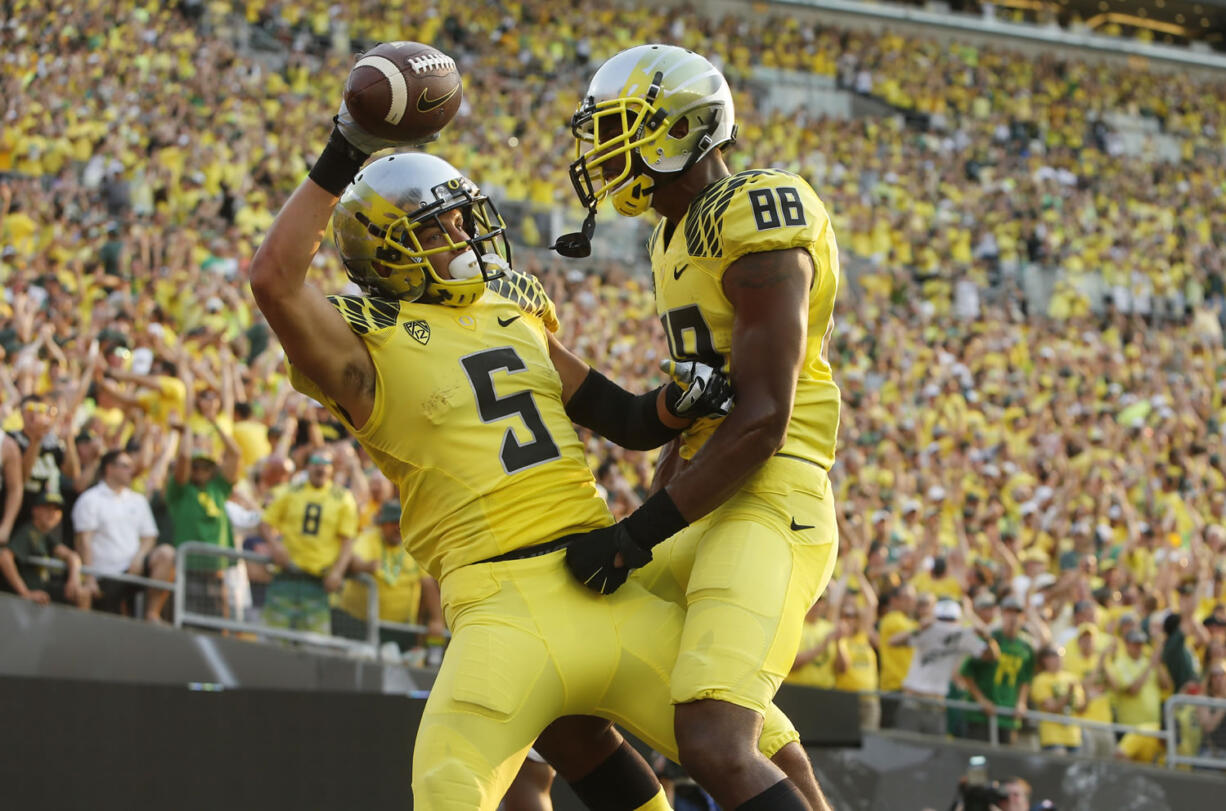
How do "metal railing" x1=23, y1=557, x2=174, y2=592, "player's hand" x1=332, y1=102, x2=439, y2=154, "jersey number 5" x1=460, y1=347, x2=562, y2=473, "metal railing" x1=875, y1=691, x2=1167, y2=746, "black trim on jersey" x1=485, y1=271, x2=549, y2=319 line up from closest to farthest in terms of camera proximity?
"player's hand" x1=332, y1=102, x2=439, y2=154 → "jersey number 5" x1=460, y1=347, x2=562, y2=473 → "black trim on jersey" x1=485, y1=271, x2=549, y2=319 → "metal railing" x1=23, y1=557, x2=174, y2=592 → "metal railing" x1=875, y1=691, x2=1167, y2=746

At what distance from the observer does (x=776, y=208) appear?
3.51m

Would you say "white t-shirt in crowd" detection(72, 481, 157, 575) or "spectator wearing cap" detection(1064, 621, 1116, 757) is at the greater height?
"white t-shirt in crowd" detection(72, 481, 157, 575)

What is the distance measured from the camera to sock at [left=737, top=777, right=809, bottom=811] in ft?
10.4

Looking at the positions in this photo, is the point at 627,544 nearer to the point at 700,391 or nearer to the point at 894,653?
the point at 700,391

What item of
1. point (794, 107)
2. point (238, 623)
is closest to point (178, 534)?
point (238, 623)

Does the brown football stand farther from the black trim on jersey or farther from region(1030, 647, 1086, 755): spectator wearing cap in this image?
region(1030, 647, 1086, 755): spectator wearing cap

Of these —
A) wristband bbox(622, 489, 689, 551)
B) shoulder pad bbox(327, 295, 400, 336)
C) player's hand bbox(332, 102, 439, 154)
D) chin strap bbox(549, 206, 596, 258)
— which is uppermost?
player's hand bbox(332, 102, 439, 154)

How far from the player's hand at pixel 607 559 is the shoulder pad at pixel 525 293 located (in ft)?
2.49

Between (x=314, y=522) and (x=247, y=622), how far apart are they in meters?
0.60

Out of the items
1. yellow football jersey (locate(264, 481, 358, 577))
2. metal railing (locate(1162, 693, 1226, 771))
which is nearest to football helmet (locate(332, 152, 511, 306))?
yellow football jersey (locate(264, 481, 358, 577))

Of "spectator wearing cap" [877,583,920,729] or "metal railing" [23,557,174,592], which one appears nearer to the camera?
"metal railing" [23,557,174,592]

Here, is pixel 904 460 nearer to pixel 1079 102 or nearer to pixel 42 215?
pixel 42 215

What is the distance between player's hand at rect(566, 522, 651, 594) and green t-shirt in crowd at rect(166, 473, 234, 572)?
4416 mm

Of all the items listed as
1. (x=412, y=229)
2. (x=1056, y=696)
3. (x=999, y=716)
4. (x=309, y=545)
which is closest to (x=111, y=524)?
(x=309, y=545)
